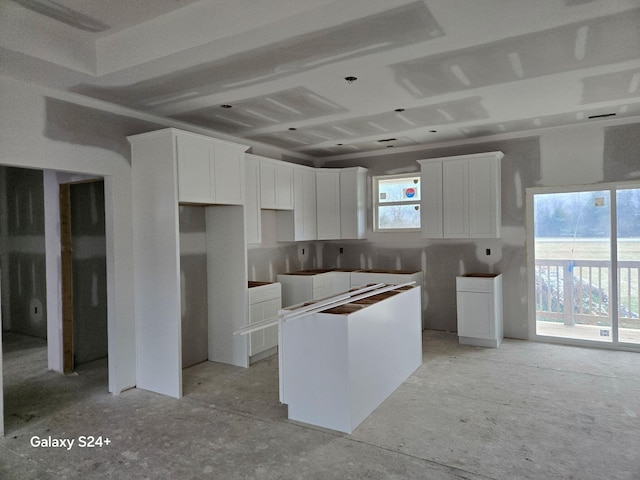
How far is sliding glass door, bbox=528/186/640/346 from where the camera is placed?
506cm

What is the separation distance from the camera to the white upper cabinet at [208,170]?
12.8 feet

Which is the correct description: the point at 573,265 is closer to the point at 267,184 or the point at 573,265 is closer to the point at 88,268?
the point at 267,184

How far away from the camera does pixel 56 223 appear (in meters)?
4.64

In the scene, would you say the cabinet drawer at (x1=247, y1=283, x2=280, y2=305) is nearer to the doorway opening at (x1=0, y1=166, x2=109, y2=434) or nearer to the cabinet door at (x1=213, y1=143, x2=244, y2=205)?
the cabinet door at (x1=213, y1=143, x2=244, y2=205)

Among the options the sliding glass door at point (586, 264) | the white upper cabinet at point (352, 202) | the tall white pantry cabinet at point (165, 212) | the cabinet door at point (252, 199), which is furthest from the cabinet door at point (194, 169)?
the sliding glass door at point (586, 264)

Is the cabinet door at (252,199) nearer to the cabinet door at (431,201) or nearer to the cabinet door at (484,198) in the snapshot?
the cabinet door at (431,201)

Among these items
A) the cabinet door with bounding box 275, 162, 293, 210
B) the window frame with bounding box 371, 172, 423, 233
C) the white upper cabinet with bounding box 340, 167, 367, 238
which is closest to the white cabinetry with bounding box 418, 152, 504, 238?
the window frame with bounding box 371, 172, 423, 233

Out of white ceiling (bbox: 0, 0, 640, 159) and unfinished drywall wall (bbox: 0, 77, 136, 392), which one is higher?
white ceiling (bbox: 0, 0, 640, 159)

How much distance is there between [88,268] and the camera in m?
5.05

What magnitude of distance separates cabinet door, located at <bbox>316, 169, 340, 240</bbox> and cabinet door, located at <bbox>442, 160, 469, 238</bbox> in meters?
1.63

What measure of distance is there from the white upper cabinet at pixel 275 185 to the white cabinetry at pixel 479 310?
8.22ft

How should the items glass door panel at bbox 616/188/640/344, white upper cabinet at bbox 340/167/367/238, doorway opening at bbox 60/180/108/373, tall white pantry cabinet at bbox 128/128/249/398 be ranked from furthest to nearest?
white upper cabinet at bbox 340/167/367/238, glass door panel at bbox 616/188/640/344, doorway opening at bbox 60/180/108/373, tall white pantry cabinet at bbox 128/128/249/398

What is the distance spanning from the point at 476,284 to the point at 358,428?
9.42 feet

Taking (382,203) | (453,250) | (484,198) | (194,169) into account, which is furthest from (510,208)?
(194,169)
